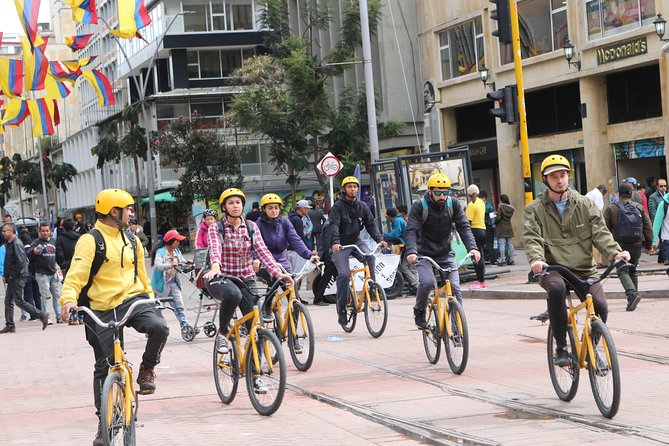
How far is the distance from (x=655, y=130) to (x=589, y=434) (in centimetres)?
2105

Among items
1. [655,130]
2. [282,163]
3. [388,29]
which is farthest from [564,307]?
[388,29]

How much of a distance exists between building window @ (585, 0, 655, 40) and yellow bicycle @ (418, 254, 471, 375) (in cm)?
1752

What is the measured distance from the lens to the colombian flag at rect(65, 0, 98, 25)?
90.3 ft

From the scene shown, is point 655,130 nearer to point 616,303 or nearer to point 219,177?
point 616,303

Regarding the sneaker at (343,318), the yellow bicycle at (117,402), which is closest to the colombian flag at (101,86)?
the sneaker at (343,318)

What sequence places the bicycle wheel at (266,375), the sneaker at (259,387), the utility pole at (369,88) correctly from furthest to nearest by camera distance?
the utility pole at (369,88) < the sneaker at (259,387) < the bicycle wheel at (266,375)

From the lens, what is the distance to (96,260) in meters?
7.57

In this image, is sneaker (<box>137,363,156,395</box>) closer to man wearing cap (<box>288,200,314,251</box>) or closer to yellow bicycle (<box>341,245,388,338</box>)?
yellow bicycle (<box>341,245,388,338</box>)

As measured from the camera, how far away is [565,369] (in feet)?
27.3

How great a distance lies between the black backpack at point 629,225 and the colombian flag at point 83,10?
15493 millimetres

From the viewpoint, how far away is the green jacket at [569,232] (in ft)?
27.0

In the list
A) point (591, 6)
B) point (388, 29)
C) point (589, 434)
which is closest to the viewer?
point (589, 434)

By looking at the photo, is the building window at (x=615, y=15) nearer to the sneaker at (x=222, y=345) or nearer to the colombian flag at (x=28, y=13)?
the colombian flag at (x=28, y=13)

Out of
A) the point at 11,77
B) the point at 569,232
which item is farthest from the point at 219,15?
the point at 569,232
